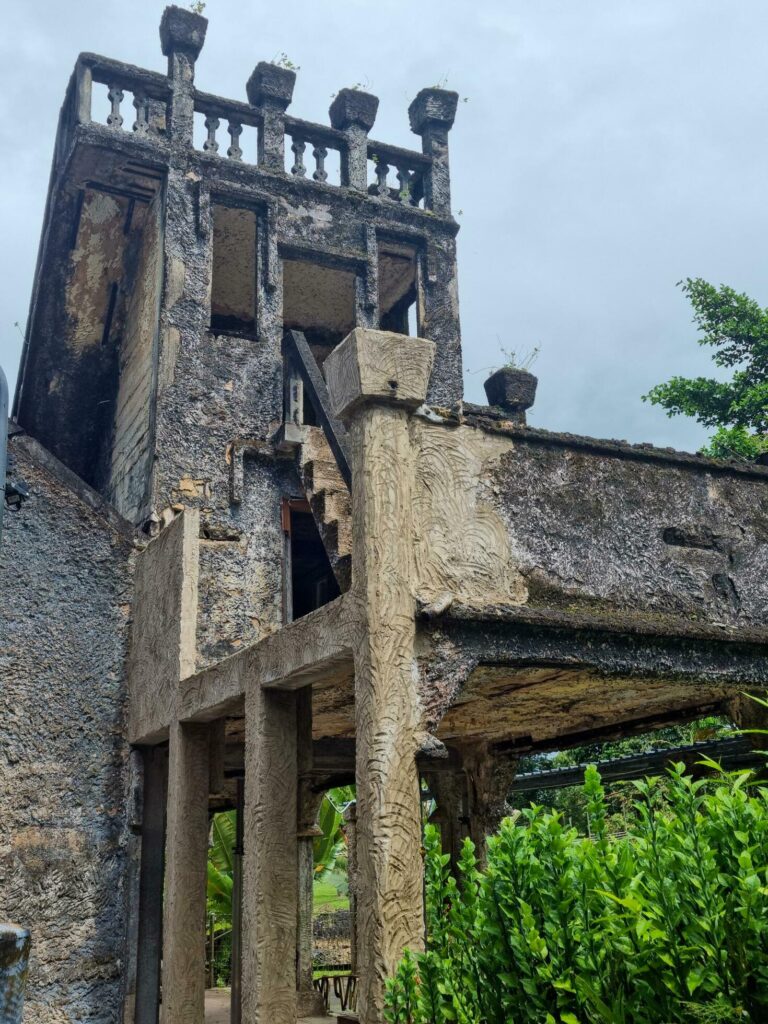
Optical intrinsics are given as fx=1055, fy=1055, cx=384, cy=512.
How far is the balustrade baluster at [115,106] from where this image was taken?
10047mm

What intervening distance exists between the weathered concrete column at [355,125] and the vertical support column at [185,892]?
6837 millimetres

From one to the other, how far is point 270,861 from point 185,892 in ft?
4.37

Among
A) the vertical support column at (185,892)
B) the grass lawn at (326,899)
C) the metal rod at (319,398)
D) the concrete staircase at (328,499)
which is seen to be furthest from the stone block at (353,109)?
the grass lawn at (326,899)

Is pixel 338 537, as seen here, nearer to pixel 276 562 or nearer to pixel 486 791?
pixel 276 562

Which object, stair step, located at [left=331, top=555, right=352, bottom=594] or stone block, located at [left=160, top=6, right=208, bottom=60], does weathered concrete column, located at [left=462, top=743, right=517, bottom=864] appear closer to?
stair step, located at [left=331, top=555, right=352, bottom=594]

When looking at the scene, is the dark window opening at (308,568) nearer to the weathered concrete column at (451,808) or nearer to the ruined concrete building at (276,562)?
the ruined concrete building at (276,562)

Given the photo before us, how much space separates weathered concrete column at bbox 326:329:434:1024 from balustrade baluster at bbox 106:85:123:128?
6057mm

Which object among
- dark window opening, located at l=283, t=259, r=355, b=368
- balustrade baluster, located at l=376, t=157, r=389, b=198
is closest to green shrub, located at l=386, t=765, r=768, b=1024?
dark window opening, located at l=283, t=259, r=355, b=368

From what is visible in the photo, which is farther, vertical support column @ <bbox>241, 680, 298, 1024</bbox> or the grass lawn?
the grass lawn

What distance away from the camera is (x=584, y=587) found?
216 inches

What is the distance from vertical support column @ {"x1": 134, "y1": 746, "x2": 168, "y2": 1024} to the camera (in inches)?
286

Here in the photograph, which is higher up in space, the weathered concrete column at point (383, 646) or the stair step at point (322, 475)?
the stair step at point (322, 475)

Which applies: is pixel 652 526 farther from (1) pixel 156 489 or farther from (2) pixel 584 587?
(1) pixel 156 489

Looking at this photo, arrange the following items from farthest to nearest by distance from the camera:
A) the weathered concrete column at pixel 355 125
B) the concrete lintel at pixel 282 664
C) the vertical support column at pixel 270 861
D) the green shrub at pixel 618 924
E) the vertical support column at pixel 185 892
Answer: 1. the weathered concrete column at pixel 355 125
2. the vertical support column at pixel 185 892
3. the vertical support column at pixel 270 861
4. the concrete lintel at pixel 282 664
5. the green shrub at pixel 618 924
